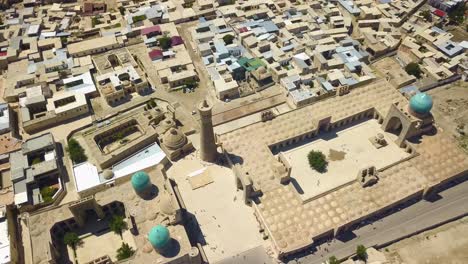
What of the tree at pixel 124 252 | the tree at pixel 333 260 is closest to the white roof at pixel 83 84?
the tree at pixel 124 252

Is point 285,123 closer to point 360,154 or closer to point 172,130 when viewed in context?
point 360,154

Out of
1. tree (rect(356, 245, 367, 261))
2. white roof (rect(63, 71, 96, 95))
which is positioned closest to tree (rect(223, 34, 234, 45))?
white roof (rect(63, 71, 96, 95))

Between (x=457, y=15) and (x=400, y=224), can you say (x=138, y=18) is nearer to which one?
(x=400, y=224)

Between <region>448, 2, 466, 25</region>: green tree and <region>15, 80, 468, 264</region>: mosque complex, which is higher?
<region>448, 2, 466, 25</region>: green tree

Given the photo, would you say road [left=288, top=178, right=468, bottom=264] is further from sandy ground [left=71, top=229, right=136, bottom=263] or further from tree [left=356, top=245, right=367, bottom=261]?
sandy ground [left=71, top=229, right=136, bottom=263]

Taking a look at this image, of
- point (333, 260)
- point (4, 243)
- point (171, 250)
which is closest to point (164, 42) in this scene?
point (171, 250)

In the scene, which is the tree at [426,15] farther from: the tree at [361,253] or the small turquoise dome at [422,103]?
the tree at [361,253]
